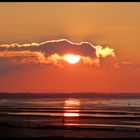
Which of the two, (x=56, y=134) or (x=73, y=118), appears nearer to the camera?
(x=56, y=134)

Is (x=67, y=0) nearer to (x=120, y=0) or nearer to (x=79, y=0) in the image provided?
(x=79, y=0)

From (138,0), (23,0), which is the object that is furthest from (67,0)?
(138,0)

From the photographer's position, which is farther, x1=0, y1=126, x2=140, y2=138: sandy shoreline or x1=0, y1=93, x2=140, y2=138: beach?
x1=0, y1=93, x2=140, y2=138: beach

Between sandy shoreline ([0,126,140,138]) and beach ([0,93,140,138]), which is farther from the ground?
beach ([0,93,140,138])

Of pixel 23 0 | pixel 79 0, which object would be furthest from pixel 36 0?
pixel 79 0

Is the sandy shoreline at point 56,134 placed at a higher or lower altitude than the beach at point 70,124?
lower

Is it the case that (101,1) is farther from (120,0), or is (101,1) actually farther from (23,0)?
(23,0)

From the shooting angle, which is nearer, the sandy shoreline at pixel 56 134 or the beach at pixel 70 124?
the sandy shoreline at pixel 56 134

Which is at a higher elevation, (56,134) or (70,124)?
(70,124)

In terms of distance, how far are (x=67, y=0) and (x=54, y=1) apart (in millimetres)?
255

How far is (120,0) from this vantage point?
820 cm

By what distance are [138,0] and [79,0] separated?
3.87 feet

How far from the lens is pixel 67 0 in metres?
8.34

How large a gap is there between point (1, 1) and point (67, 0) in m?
1.31
